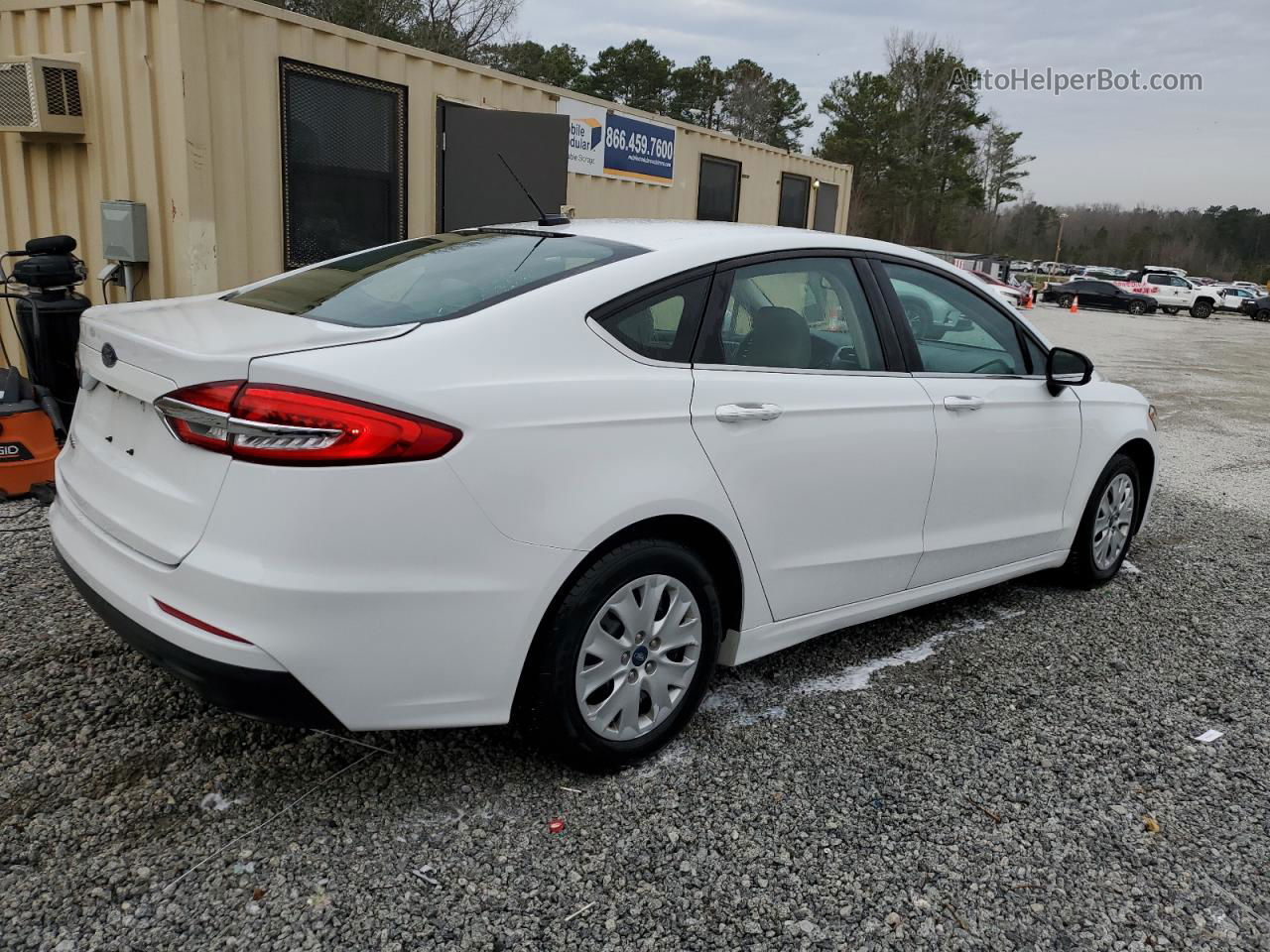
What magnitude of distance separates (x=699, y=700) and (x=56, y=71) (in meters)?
5.84

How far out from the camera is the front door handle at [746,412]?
277 cm

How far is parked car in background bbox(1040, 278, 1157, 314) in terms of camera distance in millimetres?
40219

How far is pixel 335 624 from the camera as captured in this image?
85.0 inches

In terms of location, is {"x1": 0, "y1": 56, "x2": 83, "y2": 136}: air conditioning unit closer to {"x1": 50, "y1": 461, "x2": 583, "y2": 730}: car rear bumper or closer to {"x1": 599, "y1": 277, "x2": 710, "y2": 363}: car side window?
{"x1": 50, "y1": 461, "x2": 583, "y2": 730}: car rear bumper

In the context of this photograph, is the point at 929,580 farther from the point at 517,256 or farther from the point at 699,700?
the point at 517,256

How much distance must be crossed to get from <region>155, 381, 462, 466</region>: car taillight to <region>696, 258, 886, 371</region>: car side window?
38.2 inches

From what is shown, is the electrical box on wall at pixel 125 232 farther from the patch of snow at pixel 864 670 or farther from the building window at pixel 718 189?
the building window at pixel 718 189

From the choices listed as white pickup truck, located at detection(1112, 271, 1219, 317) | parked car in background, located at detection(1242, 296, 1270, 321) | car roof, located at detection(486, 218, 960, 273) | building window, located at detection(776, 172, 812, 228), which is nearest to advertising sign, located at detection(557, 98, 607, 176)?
building window, located at detection(776, 172, 812, 228)

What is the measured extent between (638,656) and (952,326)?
1.96 metres

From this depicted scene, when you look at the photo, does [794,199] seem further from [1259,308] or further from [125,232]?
[1259,308]

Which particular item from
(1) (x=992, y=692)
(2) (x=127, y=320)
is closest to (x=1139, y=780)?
(1) (x=992, y=692)

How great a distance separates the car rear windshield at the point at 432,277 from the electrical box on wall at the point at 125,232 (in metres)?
3.39

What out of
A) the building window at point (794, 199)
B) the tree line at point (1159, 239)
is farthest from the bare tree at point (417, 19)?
the tree line at point (1159, 239)

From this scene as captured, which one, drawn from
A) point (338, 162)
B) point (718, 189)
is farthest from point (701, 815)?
A: point (718, 189)
